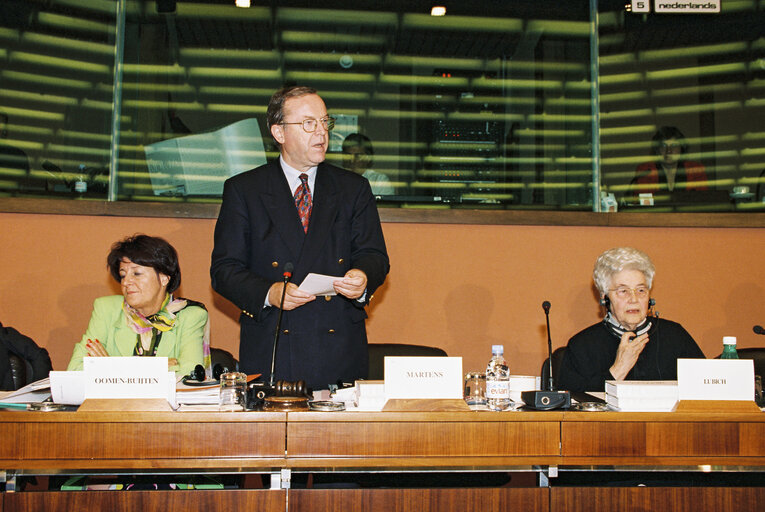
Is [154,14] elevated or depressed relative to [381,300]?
elevated

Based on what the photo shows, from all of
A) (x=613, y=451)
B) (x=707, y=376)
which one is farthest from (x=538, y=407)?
(x=707, y=376)

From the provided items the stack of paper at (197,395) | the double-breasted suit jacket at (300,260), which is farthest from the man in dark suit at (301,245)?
the stack of paper at (197,395)

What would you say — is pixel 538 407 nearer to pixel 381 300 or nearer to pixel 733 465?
pixel 733 465

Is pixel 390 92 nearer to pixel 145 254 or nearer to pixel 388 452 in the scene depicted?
pixel 145 254

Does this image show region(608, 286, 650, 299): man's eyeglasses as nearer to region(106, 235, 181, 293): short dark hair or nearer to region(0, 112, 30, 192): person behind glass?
region(106, 235, 181, 293): short dark hair

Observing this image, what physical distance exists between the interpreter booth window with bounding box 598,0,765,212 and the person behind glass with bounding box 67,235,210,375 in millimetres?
2217

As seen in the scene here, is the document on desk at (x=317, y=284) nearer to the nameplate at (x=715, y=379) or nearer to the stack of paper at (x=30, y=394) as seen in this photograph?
the stack of paper at (x=30, y=394)

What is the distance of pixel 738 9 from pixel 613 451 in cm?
323

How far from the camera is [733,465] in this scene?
72.2 inches

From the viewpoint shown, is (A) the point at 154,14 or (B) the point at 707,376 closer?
(B) the point at 707,376

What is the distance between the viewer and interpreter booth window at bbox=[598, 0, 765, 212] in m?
3.84

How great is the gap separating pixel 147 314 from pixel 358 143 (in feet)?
5.23

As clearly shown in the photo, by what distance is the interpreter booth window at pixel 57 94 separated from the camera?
11.8ft

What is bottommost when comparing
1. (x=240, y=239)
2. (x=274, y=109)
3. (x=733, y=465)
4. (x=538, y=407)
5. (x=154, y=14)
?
(x=733, y=465)
